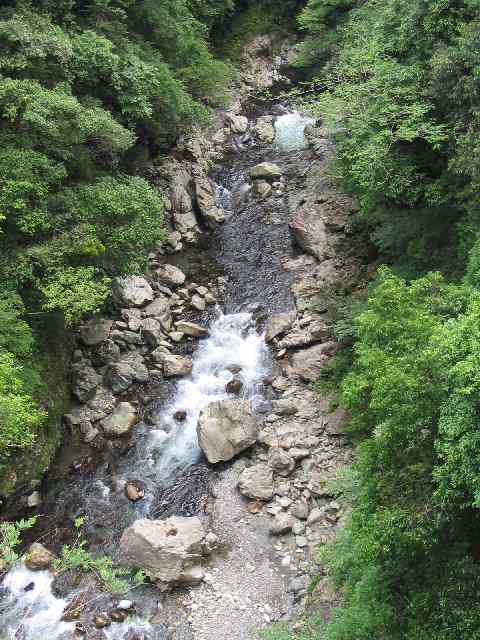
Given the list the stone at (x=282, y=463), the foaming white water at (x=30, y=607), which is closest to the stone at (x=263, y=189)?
the stone at (x=282, y=463)

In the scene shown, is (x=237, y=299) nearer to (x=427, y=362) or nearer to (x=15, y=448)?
(x=15, y=448)

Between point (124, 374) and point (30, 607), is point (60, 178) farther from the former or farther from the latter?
point (30, 607)

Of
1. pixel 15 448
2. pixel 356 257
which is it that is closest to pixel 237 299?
pixel 356 257

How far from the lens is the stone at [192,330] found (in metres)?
19.2

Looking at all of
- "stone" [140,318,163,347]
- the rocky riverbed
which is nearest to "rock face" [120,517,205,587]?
the rocky riverbed

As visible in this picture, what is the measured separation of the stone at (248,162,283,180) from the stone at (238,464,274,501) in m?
15.7

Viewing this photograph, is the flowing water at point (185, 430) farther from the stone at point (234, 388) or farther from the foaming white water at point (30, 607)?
the stone at point (234, 388)

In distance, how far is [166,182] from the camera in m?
23.3

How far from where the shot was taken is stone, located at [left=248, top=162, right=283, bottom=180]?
2542 centimetres

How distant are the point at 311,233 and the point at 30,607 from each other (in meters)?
16.3

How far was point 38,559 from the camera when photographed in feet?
42.2

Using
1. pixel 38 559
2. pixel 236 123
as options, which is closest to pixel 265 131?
pixel 236 123

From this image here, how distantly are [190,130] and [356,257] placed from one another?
11436mm

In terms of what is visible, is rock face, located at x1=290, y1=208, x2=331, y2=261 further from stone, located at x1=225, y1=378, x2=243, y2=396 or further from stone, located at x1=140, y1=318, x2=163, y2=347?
stone, located at x1=140, y1=318, x2=163, y2=347
